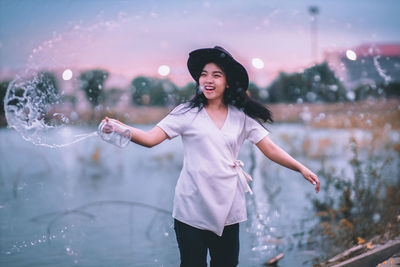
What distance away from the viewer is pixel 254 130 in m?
2.80

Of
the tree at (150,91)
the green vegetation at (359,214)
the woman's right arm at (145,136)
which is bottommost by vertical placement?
the green vegetation at (359,214)

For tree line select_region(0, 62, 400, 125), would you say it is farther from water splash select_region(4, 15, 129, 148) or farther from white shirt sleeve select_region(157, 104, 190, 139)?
white shirt sleeve select_region(157, 104, 190, 139)

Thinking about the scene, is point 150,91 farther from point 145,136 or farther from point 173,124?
point 145,136

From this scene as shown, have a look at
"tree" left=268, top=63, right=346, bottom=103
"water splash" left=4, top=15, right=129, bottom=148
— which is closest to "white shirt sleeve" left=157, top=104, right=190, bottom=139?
"water splash" left=4, top=15, right=129, bottom=148

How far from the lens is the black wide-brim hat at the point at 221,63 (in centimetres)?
268

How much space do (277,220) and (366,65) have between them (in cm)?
230

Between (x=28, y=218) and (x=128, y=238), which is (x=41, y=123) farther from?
(x=28, y=218)

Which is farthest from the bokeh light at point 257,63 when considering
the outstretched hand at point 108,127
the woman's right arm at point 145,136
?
the outstretched hand at point 108,127

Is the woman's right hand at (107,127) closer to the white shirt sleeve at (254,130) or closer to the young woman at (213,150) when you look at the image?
the young woman at (213,150)

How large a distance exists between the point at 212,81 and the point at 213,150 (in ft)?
1.32

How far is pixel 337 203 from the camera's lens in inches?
237

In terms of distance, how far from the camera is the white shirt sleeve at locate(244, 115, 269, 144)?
279 centimetres

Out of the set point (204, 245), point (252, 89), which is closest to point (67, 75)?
point (204, 245)

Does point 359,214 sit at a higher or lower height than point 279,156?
lower
